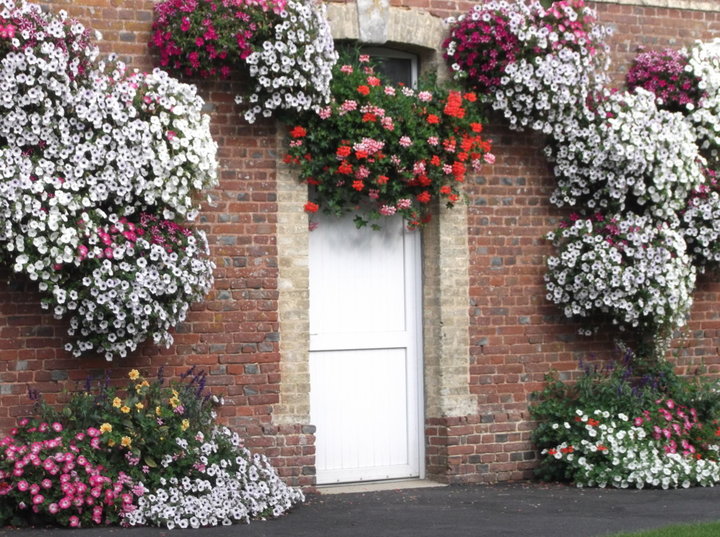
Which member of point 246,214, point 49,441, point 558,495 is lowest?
point 558,495

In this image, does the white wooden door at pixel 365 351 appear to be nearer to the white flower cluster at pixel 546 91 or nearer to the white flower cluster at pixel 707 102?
the white flower cluster at pixel 546 91

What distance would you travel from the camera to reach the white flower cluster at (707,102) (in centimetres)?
1111

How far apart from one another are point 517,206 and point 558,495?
8.35ft

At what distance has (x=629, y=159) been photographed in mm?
10484

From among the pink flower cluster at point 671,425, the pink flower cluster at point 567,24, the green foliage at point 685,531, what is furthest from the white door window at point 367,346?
the green foliage at point 685,531

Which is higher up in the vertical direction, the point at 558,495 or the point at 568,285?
the point at 568,285

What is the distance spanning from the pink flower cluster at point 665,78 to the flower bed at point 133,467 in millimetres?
4912

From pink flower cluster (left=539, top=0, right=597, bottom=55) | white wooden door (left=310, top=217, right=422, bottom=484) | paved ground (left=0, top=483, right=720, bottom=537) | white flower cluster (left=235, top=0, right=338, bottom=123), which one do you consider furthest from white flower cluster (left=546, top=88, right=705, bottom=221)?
paved ground (left=0, top=483, right=720, bottom=537)

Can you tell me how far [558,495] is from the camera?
9.76 m

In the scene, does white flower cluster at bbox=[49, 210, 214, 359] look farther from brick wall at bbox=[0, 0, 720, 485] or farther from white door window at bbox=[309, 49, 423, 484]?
white door window at bbox=[309, 49, 423, 484]

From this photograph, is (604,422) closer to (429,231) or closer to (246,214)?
(429,231)

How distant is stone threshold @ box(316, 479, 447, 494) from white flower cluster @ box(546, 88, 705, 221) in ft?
8.87

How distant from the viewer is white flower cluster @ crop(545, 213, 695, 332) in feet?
34.2

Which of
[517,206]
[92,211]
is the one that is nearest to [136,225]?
[92,211]
